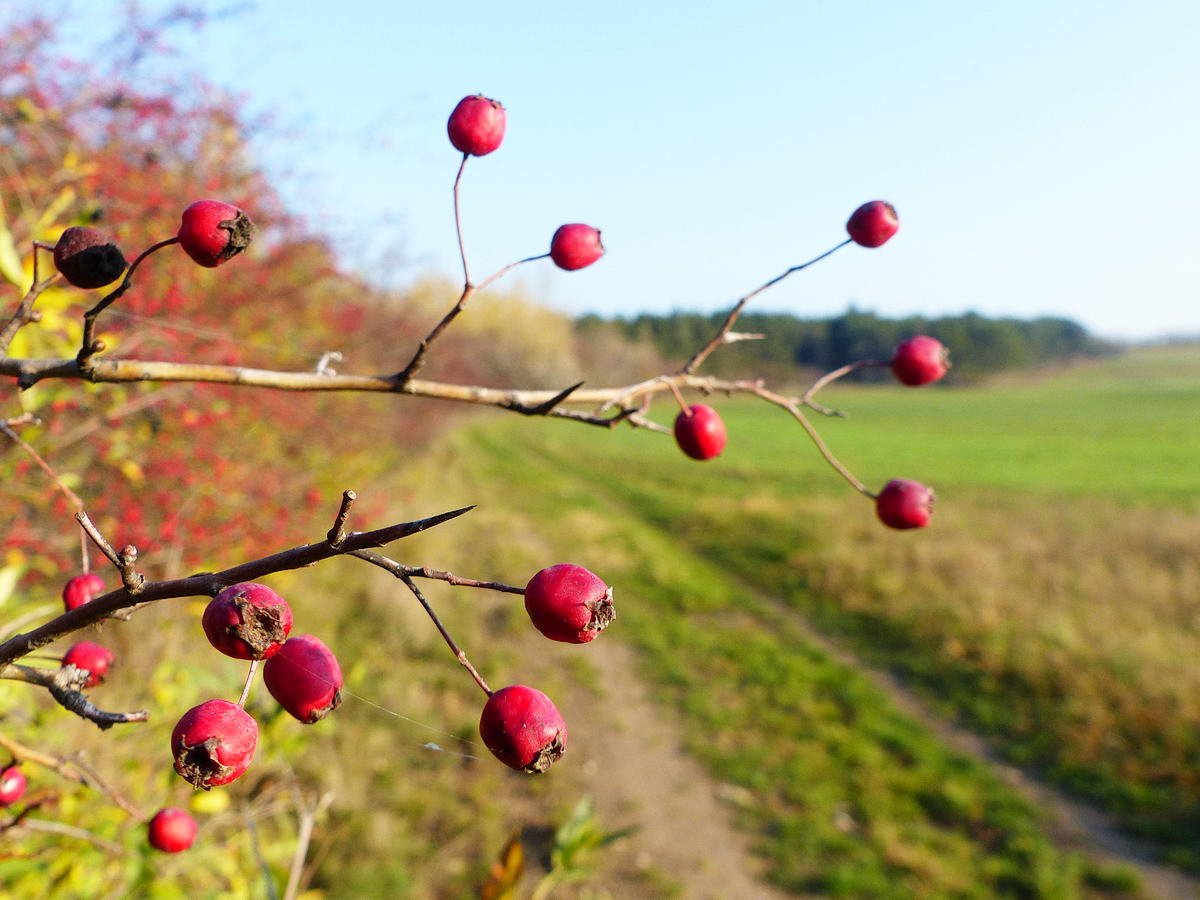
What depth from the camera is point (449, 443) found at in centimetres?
2341

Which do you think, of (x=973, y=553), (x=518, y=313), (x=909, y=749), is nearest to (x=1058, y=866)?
(x=909, y=749)

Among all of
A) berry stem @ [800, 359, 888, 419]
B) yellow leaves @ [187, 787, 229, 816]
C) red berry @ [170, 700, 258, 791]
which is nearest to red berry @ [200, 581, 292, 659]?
red berry @ [170, 700, 258, 791]

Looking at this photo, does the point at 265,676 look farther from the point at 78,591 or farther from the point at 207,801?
the point at 207,801

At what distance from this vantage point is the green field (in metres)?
5.59

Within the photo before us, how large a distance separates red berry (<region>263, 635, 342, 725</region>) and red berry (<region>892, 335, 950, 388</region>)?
45.4 inches

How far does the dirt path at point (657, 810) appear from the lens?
199 inches

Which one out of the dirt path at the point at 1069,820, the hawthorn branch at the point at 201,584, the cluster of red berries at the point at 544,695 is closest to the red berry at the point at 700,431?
the cluster of red berries at the point at 544,695

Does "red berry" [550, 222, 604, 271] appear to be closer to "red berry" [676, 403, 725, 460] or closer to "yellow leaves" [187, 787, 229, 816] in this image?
"red berry" [676, 403, 725, 460]

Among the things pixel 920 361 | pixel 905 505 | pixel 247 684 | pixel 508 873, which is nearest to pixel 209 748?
pixel 247 684

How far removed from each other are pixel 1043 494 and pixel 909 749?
17.5 meters

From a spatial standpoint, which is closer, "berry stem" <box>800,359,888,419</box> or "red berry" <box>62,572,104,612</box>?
"red berry" <box>62,572,104,612</box>

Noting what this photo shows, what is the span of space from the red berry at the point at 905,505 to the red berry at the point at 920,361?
0.68ft

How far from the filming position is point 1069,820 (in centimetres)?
574

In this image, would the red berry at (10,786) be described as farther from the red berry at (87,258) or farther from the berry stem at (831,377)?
the berry stem at (831,377)
